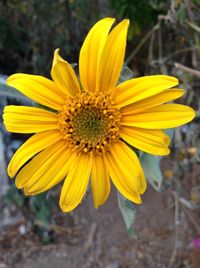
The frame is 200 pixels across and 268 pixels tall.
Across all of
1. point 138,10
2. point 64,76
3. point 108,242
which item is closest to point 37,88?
point 64,76

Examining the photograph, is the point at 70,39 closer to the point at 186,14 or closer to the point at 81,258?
the point at 186,14

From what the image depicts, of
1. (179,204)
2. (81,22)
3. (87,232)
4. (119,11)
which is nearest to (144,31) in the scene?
(81,22)

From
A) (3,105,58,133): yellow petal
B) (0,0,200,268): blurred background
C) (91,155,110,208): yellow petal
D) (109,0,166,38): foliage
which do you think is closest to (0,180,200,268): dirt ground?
(0,0,200,268): blurred background

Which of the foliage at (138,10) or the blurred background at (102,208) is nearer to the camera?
the foliage at (138,10)

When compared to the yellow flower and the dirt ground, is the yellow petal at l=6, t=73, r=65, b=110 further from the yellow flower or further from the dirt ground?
the dirt ground

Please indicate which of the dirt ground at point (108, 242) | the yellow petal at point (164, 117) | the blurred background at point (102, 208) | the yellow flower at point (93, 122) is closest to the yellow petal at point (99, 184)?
the yellow flower at point (93, 122)

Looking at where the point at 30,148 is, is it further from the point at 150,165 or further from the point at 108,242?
the point at 108,242

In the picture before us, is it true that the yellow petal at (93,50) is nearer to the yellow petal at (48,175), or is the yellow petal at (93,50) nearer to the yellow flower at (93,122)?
the yellow flower at (93,122)
